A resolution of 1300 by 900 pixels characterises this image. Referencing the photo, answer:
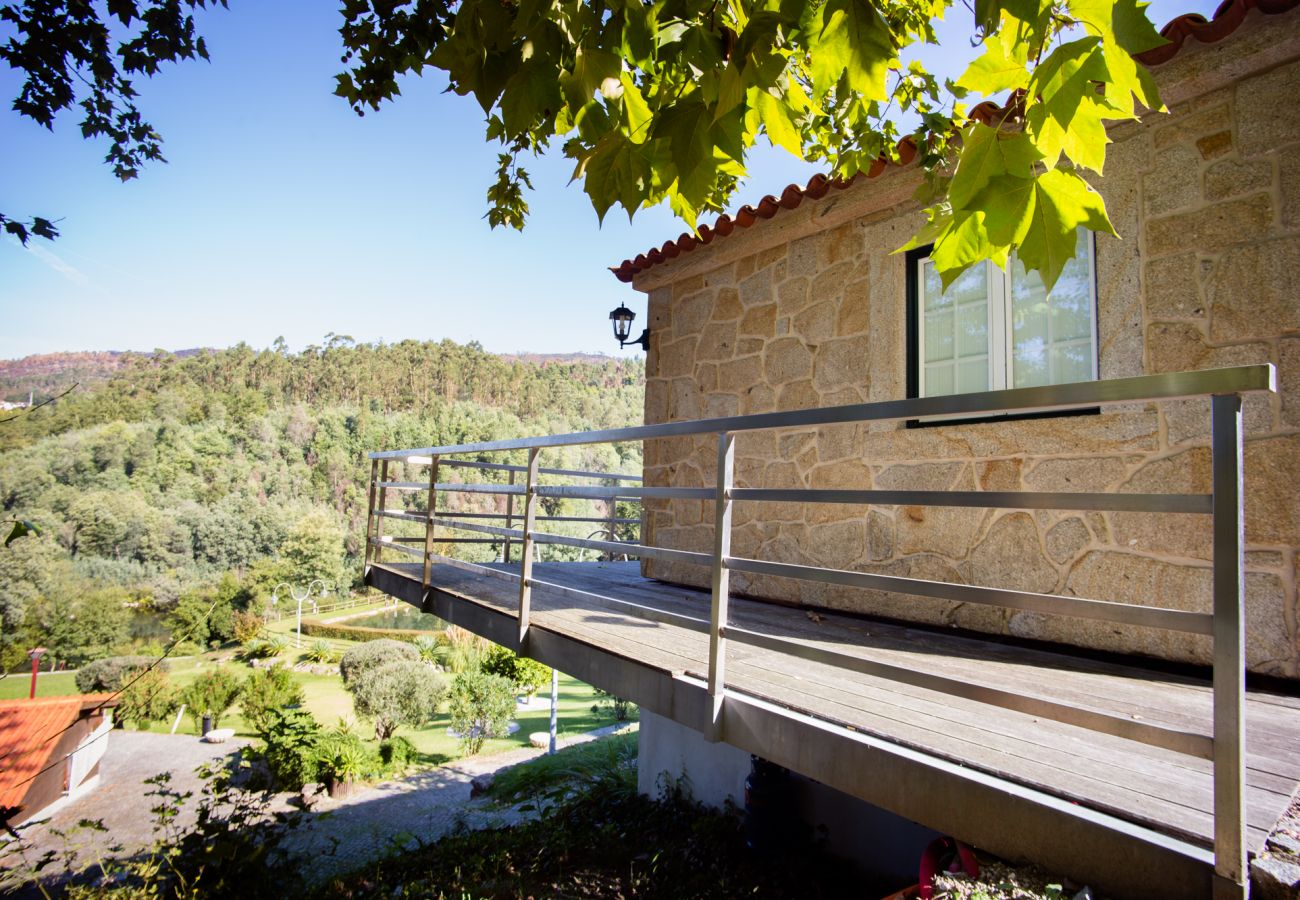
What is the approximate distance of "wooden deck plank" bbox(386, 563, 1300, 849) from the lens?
1493 millimetres

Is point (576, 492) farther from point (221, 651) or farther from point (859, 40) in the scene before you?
point (221, 651)

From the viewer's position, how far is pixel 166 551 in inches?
1576

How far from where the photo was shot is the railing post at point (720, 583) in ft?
6.72

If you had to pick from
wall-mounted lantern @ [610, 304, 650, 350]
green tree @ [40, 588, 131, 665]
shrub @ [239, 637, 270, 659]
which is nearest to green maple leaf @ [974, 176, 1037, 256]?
wall-mounted lantern @ [610, 304, 650, 350]

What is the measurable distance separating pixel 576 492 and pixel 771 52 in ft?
6.41

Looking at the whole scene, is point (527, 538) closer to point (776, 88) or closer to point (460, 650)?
point (776, 88)

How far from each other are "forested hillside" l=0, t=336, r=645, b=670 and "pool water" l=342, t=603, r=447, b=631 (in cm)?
438

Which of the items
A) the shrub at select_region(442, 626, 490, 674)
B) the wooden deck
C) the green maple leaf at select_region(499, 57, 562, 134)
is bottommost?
the shrub at select_region(442, 626, 490, 674)

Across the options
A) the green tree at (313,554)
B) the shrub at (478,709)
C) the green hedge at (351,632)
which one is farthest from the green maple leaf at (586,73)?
the green tree at (313,554)

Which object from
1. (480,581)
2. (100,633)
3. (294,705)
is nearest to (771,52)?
(480,581)

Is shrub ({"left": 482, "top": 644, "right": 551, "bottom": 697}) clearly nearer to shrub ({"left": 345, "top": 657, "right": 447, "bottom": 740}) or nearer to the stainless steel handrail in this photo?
shrub ({"left": 345, "top": 657, "right": 447, "bottom": 740})

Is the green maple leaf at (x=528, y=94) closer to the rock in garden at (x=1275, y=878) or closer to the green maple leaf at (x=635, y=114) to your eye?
the green maple leaf at (x=635, y=114)

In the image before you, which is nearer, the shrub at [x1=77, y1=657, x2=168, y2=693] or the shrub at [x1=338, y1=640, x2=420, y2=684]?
the shrub at [x1=338, y1=640, x2=420, y2=684]

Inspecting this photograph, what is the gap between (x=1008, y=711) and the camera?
2.20 m
